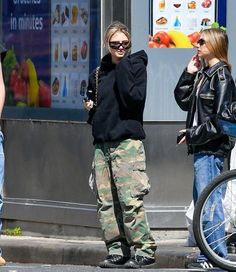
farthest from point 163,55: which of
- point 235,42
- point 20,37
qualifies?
point 20,37

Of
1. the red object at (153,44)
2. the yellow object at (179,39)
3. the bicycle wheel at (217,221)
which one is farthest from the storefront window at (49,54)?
the bicycle wheel at (217,221)

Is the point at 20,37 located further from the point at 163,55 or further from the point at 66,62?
the point at 163,55

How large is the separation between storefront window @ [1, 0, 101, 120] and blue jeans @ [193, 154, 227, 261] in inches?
96.1

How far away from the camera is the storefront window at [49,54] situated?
A: 10742mm

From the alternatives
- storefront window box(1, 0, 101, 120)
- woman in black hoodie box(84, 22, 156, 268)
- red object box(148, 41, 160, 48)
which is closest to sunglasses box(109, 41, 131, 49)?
woman in black hoodie box(84, 22, 156, 268)

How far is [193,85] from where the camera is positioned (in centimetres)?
863

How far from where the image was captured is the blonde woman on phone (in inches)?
328

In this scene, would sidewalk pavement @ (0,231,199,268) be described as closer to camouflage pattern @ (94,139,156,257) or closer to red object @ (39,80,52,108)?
camouflage pattern @ (94,139,156,257)

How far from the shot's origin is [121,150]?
8.52m

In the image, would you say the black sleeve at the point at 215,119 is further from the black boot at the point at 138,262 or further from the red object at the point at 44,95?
the red object at the point at 44,95

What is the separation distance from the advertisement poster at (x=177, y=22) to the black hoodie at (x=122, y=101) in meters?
1.68

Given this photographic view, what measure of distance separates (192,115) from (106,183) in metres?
0.80

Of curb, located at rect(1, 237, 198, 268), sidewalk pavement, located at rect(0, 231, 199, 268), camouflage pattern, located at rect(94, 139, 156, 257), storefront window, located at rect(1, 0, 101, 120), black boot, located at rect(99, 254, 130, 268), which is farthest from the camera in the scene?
storefront window, located at rect(1, 0, 101, 120)

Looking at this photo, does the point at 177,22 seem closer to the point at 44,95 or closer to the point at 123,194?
the point at 44,95
